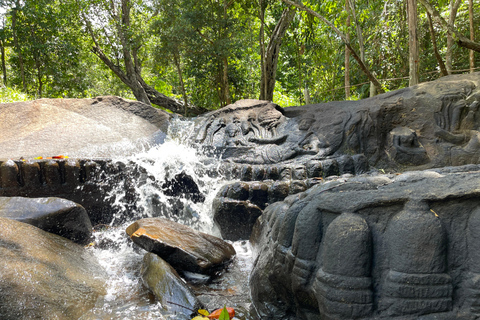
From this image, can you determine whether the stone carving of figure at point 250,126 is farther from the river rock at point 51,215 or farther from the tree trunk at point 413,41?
the river rock at point 51,215

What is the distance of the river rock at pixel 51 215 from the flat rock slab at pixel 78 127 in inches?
84.1

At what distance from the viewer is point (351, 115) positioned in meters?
5.16

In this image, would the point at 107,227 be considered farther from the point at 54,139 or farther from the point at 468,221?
the point at 468,221

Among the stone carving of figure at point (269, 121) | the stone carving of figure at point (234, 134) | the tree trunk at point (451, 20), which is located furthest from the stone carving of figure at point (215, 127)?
the tree trunk at point (451, 20)

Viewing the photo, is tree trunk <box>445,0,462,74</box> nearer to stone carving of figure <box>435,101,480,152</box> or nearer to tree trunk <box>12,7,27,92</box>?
stone carving of figure <box>435,101,480,152</box>

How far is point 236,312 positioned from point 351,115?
3768mm

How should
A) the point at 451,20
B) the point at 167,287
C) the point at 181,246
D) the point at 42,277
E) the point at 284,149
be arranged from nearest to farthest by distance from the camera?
the point at 42,277
the point at 167,287
the point at 181,246
the point at 284,149
the point at 451,20

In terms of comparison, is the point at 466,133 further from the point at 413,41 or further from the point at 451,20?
the point at 451,20

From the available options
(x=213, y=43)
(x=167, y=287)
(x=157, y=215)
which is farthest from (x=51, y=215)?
(x=213, y=43)

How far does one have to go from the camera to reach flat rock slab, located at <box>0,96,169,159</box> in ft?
17.3

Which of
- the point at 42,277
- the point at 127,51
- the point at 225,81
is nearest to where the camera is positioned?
the point at 42,277

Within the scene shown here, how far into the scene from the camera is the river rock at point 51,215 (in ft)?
9.64

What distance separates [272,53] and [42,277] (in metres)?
8.88

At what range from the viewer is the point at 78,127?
591 cm
